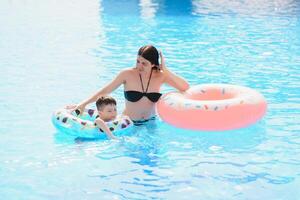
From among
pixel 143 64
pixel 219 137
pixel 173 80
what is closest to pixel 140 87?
pixel 143 64

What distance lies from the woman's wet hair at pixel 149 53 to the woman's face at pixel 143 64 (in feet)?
0.10

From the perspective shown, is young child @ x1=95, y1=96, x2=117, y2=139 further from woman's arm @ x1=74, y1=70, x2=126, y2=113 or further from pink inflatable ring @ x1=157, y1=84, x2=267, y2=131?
pink inflatable ring @ x1=157, y1=84, x2=267, y2=131

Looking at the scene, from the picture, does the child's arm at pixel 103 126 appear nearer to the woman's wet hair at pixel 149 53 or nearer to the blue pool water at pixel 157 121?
the blue pool water at pixel 157 121

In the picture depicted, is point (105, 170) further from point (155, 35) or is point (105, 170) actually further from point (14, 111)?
point (155, 35)

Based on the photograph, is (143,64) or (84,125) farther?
(143,64)

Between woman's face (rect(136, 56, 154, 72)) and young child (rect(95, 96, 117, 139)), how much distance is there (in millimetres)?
398

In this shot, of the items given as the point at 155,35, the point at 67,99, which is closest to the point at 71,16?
the point at 155,35

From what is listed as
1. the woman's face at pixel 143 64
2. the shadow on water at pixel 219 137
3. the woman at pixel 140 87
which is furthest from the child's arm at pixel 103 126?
the woman's face at pixel 143 64

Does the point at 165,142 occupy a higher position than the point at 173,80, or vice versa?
the point at 173,80

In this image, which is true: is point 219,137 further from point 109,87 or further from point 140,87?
point 109,87

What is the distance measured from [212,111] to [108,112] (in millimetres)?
912

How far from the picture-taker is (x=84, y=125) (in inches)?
185

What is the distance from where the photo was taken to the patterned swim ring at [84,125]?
4.68m

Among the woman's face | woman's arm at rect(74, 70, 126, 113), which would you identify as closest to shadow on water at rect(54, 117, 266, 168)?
woman's arm at rect(74, 70, 126, 113)
